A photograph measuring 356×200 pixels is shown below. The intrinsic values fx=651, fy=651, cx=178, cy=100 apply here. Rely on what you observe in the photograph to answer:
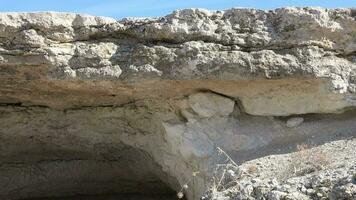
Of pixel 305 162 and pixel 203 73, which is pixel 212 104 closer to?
pixel 203 73

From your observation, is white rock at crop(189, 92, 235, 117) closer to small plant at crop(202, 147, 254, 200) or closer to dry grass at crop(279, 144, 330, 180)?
small plant at crop(202, 147, 254, 200)

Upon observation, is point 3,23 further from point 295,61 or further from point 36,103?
point 295,61

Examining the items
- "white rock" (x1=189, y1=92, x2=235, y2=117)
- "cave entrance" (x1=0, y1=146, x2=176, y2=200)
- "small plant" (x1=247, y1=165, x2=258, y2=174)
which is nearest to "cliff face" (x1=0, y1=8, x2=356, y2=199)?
"white rock" (x1=189, y1=92, x2=235, y2=117)

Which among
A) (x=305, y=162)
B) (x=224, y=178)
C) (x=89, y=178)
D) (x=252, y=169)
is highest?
(x=305, y=162)

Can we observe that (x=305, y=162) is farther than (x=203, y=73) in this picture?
No

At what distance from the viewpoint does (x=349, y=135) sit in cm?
543

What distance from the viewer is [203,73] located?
540 cm

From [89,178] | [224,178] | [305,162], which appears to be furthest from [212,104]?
[89,178]

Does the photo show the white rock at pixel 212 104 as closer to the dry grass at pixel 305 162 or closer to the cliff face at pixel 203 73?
the cliff face at pixel 203 73

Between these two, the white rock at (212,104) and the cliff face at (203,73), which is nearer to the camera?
the cliff face at (203,73)

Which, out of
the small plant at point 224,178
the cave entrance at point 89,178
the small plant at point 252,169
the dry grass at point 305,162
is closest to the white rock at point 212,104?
the small plant at point 224,178

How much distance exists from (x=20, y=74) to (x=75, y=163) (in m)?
1.78

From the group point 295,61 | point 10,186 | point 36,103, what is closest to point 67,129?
point 36,103

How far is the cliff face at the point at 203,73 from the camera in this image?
17.7 feet
